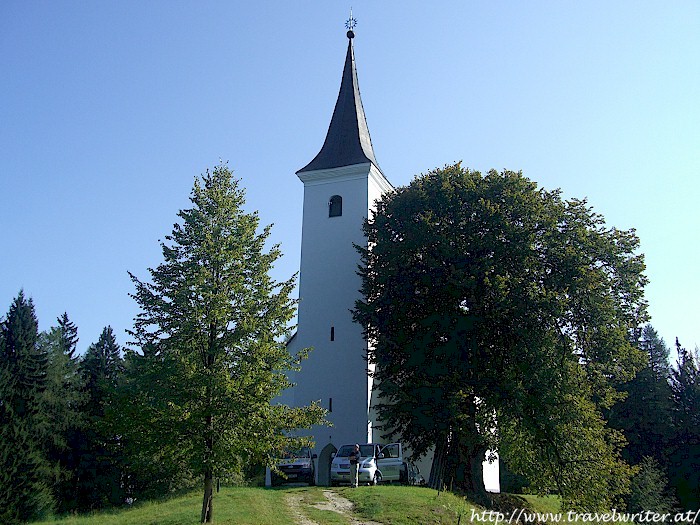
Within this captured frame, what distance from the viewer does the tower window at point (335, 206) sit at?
108 feet

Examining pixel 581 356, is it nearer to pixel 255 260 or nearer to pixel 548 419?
pixel 548 419

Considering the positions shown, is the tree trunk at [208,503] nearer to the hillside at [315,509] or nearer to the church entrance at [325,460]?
the hillside at [315,509]

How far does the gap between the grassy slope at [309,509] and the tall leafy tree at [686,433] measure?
28884 mm

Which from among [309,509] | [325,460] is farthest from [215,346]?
[325,460]

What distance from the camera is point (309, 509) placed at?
1716cm

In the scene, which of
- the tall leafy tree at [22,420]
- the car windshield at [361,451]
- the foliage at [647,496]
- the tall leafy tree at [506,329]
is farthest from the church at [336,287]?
the tall leafy tree at [22,420]

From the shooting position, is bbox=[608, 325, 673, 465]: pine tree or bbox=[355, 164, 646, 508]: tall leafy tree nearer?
bbox=[355, 164, 646, 508]: tall leafy tree

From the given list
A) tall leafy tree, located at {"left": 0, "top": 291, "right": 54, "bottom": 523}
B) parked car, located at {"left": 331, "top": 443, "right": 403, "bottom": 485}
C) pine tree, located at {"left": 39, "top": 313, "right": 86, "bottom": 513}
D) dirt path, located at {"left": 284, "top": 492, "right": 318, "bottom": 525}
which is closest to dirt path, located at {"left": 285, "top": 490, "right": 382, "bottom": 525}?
dirt path, located at {"left": 284, "top": 492, "right": 318, "bottom": 525}

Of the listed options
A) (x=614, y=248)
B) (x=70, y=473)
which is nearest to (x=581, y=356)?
(x=614, y=248)

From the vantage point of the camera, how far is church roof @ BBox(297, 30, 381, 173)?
110 ft

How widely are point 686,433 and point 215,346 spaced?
40.3 metres

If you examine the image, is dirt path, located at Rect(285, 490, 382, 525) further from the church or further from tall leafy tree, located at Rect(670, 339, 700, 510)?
tall leafy tree, located at Rect(670, 339, 700, 510)

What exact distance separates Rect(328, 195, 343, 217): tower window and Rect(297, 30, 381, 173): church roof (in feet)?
5.59

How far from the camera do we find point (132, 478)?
40.5 meters
